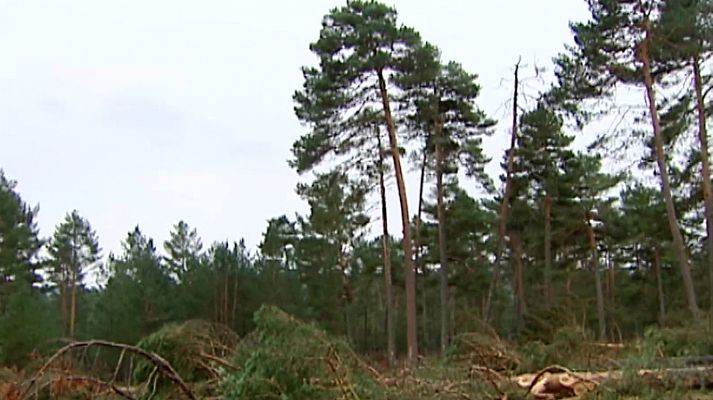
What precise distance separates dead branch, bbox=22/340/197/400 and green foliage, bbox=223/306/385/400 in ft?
1.73

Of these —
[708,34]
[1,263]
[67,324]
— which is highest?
[708,34]

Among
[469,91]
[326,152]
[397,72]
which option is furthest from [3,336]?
[469,91]

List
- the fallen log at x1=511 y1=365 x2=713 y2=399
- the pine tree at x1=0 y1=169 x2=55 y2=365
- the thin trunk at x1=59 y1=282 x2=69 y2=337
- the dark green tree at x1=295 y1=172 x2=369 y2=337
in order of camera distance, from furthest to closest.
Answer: the thin trunk at x1=59 y1=282 x2=69 y2=337
the dark green tree at x1=295 y1=172 x2=369 y2=337
the pine tree at x1=0 y1=169 x2=55 y2=365
the fallen log at x1=511 y1=365 x2=713 y2=399

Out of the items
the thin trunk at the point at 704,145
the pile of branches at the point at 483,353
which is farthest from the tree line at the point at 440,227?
the pile of branches at the point at 483,353

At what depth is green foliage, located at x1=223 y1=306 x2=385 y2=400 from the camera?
22.0 ft

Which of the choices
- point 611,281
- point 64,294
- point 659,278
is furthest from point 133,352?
point 611,281

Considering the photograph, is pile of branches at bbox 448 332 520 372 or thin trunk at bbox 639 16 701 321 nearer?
pile of branches at bbox 448 332 520 372

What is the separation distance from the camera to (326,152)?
65.4 ft

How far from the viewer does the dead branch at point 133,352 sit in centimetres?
659

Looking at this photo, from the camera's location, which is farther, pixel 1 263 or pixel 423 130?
pixel 1 263

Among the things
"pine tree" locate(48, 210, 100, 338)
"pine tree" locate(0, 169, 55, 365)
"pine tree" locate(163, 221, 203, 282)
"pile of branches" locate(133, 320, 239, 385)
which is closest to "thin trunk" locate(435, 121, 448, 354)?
"pine tree" locate(0, 169, 55, 365)

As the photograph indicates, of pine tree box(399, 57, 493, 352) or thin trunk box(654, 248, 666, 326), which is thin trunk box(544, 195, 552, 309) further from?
thin trunk box(654, 248, 666, 326)

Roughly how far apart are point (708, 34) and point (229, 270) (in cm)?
2018

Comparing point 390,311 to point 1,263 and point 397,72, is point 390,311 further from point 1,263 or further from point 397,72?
point 1,263
